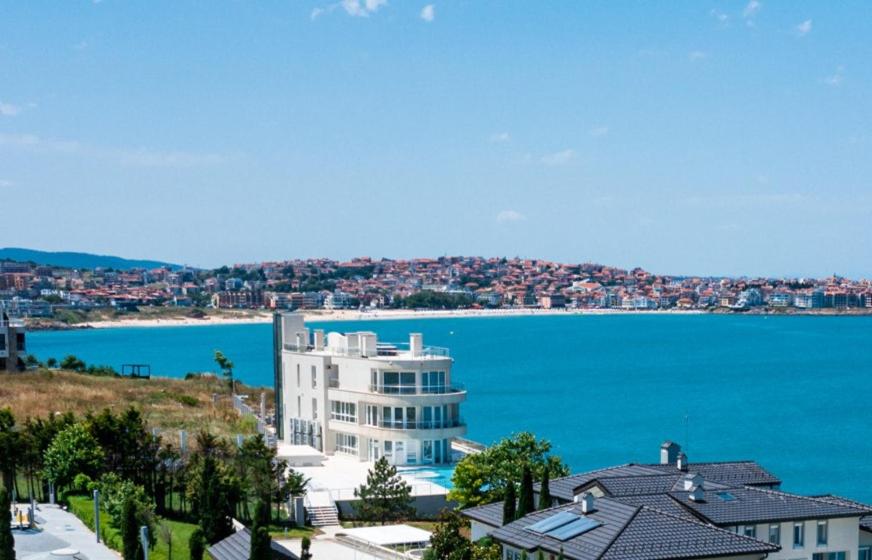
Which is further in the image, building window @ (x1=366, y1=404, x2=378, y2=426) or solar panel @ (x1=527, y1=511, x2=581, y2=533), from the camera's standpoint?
building window @ (x1=366, y1=404, x2=378, y2=426)

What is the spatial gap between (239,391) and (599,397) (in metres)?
38.3

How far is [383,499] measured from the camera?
34094 mm

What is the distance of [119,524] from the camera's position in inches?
1090

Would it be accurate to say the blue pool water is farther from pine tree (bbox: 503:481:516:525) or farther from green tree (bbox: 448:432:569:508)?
pine tree (bbox: 503:481:516:525)

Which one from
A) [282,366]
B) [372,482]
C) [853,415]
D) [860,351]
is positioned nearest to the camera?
[372,482]

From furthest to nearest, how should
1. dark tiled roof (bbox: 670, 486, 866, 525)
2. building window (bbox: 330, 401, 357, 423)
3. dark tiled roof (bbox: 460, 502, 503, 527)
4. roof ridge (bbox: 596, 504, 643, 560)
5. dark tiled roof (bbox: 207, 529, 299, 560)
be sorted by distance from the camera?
building window (bbox: 330, 401, 357, 423), dark tiled roof (bbox: 460, 502, 503, 527), dark tiled roof (bbox: 670, 486, 866, 525), dark tiled roof (bbox: 207, 529, 299, 560), roof ridge (bbox: 596, 504, 643, 560)

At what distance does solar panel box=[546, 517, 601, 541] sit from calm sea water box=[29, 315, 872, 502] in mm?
34489

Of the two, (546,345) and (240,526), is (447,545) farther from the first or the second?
(546,345)

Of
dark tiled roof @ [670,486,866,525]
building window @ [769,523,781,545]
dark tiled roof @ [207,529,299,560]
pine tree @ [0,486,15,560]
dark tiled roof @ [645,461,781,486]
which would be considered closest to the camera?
dark tiled roof @ [207,529,299,560]

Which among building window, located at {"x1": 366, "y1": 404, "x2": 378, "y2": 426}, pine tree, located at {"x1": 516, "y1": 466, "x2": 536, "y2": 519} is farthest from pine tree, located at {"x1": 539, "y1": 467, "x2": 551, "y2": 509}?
building window, located at {"x1": 366, "y1": 404, "x2": 378, "y2": 426}

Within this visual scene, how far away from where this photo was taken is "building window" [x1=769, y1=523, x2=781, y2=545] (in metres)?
23.4

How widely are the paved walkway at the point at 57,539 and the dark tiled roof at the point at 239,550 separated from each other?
3418mm

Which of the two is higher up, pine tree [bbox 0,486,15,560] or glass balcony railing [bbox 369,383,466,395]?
glass balcony railing [bbox 369,383,466,395]

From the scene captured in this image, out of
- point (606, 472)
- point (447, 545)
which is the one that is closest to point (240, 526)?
point (447, 545)
